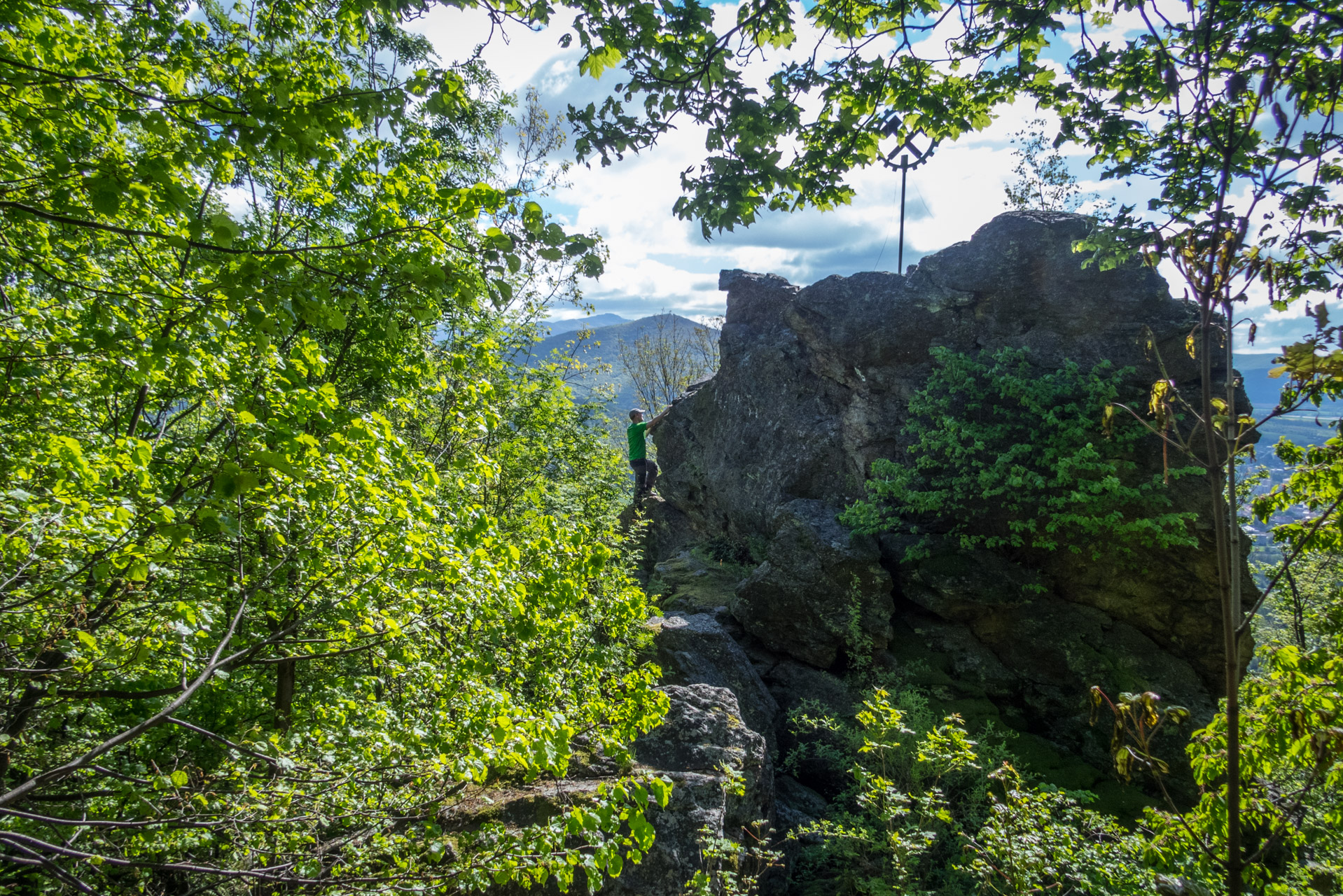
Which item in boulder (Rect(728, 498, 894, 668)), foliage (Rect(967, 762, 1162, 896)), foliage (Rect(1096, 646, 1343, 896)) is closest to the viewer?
foliage (Rect(1096, 646, 1343, 896))

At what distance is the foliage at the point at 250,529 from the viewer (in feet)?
7.52

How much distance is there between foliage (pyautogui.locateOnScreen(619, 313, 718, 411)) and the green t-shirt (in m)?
18.3

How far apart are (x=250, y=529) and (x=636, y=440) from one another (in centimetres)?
1178

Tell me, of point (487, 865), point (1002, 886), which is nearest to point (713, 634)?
point (1002, 886)

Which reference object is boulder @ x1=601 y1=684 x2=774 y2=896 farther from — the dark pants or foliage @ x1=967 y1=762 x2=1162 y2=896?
the dark pants

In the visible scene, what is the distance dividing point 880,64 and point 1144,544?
393 inches

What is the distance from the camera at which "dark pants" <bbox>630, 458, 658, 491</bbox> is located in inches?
667

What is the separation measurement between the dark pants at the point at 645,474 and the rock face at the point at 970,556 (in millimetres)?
3443

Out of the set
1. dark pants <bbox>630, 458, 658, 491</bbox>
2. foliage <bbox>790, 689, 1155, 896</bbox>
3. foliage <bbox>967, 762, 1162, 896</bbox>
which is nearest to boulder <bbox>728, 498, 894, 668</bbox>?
foliage <bbox>790, 689, 1155, 896</bbox>

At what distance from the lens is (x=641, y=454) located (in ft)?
54.5

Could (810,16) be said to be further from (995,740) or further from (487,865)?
(995,740)

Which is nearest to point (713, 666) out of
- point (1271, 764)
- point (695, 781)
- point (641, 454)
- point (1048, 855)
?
point (695, 781)

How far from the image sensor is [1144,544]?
1023 centimetres

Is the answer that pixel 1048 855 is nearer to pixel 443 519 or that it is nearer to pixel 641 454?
pixel 443 519
